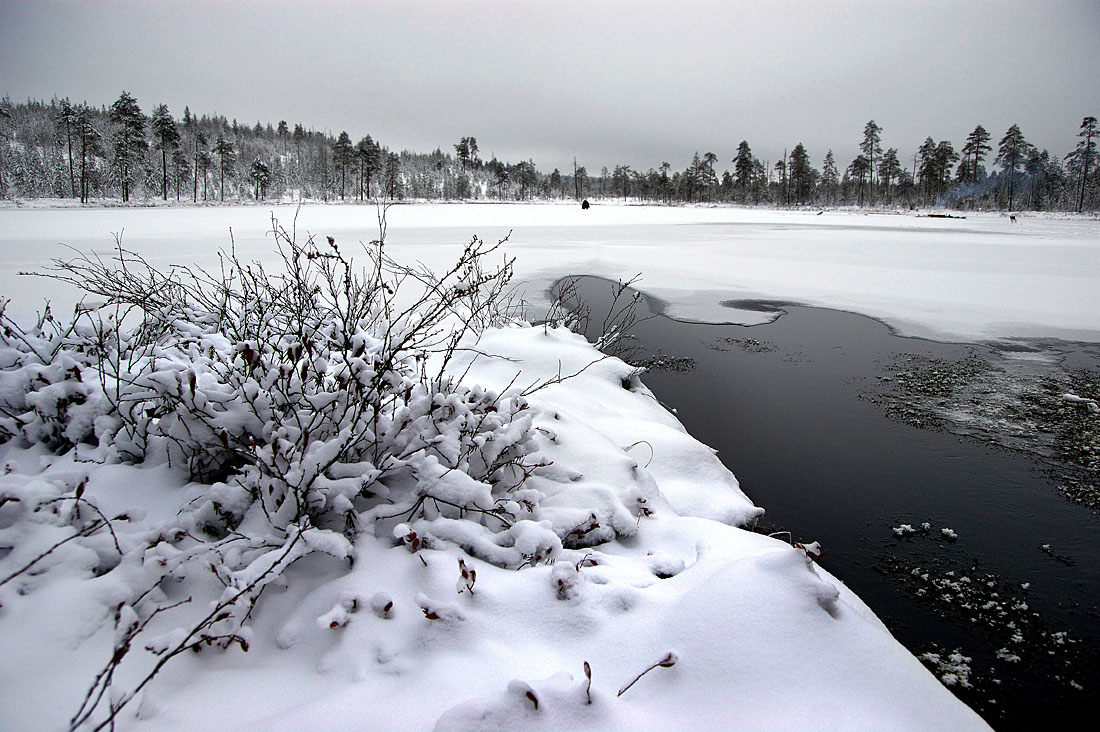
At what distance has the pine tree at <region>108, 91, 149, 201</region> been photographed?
152 ft

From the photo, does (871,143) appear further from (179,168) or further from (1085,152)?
(179,168)

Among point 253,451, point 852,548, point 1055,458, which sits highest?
point 253,451

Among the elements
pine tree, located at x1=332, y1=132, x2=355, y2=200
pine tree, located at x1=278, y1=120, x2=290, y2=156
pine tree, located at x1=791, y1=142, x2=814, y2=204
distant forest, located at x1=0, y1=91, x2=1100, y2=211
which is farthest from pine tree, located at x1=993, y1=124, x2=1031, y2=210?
pine tree, located at x1=278, y1=120, x2=290, y2=156

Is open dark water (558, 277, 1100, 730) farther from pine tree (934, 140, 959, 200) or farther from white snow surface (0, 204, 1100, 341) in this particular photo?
pine tree (934, 140, 959, 200)

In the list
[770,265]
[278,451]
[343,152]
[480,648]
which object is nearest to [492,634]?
[480,648]

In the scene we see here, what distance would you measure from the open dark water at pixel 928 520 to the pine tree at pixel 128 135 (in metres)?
57.6

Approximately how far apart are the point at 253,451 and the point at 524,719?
5.40 ft

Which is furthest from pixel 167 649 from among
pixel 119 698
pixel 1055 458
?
pixel 1055 458

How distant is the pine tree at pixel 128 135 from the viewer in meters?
46.2

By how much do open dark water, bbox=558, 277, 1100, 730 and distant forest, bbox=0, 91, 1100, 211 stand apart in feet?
184

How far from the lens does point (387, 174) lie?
3012 inches

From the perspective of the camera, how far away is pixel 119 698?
153cm

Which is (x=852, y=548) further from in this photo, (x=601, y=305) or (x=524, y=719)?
(x=601, y=305)

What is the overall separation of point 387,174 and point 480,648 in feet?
271
